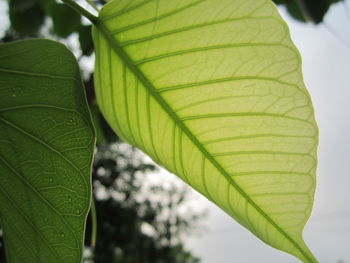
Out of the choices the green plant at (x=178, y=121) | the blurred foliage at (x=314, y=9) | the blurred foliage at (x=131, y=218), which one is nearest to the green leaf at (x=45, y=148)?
the green plant at (x=178, y=121)

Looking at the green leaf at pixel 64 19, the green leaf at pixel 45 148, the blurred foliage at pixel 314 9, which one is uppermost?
the green leaf at pixel 64 19

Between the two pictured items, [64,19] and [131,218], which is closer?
[64,19]

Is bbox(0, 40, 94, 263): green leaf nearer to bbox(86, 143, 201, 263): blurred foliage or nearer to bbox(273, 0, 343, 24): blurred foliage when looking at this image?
bbox(273, 0, 343, 24): blurred foliage

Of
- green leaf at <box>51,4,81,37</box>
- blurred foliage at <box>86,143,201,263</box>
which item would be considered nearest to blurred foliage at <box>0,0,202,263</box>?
blurred foliage at <box>86,143,201,263</box>

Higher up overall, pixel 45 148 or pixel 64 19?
pixel 64 19

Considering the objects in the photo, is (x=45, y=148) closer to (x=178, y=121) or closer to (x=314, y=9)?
(x=178, y=121)

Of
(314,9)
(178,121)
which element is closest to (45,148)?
(178,121)

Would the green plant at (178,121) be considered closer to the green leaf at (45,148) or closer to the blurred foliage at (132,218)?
the green leaf at (45,148)

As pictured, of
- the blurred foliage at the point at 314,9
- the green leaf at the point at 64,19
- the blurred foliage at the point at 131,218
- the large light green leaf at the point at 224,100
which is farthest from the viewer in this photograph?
the blurred foliage at the point at 131,218
